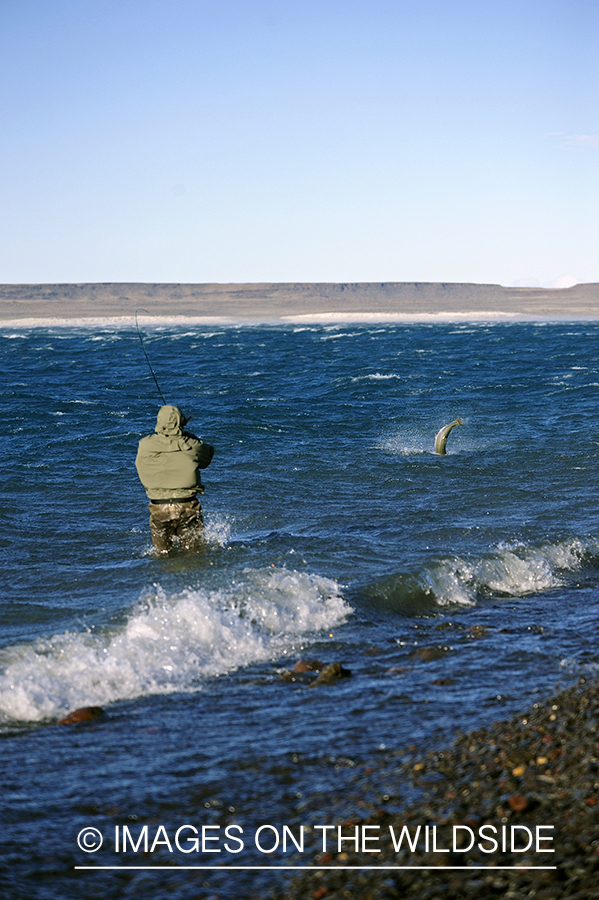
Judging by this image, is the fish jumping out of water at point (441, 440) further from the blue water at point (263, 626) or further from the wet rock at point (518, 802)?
the wet rock at point (518, 802)

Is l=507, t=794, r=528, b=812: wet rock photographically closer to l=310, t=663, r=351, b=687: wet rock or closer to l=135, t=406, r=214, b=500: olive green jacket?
l=310, t=663, r=351, b=687: wet rock

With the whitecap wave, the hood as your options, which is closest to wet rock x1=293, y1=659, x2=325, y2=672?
the whitecap wave

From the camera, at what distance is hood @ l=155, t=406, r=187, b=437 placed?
31.2 feet

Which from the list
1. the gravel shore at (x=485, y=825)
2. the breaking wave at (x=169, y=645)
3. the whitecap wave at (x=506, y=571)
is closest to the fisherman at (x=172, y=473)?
the breaking wave at (x=169, y=645)

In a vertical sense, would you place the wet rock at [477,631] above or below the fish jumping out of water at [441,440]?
below

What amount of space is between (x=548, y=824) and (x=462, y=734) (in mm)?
1139

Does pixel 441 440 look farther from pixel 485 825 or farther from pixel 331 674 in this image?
pixel 485 825

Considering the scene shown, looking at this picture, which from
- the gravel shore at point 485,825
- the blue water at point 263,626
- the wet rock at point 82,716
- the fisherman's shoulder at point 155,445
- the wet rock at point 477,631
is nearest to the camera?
the gravel shore at point 485,825

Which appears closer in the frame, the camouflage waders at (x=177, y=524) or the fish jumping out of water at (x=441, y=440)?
the camouflage waders at (x=177, y=524)

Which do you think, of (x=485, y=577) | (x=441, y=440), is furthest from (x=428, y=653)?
(x=441, y=440)

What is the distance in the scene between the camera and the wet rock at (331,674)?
20.7ft

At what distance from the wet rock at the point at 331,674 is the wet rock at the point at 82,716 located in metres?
1.51

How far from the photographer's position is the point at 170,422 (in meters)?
9.53

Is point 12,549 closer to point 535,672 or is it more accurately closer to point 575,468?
point 535,672
